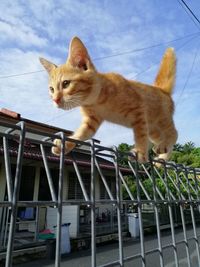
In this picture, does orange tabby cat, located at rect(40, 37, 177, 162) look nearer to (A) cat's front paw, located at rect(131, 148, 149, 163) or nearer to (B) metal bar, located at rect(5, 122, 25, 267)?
(A) cat's front paw, located at rect(131, 148, 149, 163)

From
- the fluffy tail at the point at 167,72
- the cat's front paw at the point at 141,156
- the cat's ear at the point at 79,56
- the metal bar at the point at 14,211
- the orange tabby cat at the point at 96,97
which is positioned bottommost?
the metal bar at the point at 14,211

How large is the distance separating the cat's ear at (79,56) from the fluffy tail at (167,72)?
1.20m

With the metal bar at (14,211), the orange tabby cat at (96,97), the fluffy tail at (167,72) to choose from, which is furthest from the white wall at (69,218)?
the metal bar at (14,211)

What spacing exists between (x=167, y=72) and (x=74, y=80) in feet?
4.72

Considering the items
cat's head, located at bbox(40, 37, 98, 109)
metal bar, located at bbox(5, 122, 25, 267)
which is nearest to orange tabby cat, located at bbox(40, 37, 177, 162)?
cat's head, located at bbox(40, 37, 98, 109)

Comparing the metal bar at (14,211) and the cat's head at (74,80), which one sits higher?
the cat's head at (74,80)

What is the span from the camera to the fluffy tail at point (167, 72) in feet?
9.18

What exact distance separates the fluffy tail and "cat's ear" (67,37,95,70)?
1.20 metres

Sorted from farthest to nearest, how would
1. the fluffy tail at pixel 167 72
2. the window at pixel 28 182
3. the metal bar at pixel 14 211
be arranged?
the window at pixel 28 182
the fluffy tail at pixel 167 72
the metal bar at pixel 14 211

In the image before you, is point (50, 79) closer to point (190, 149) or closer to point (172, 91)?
point (172, 91)

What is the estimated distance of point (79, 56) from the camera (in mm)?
1841

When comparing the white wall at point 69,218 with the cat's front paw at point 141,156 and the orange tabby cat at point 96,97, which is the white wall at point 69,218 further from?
the cat's front paw at point 141,156

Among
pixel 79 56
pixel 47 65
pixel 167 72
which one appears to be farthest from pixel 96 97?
pixel 167 72

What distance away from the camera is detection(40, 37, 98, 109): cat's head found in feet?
5.65
